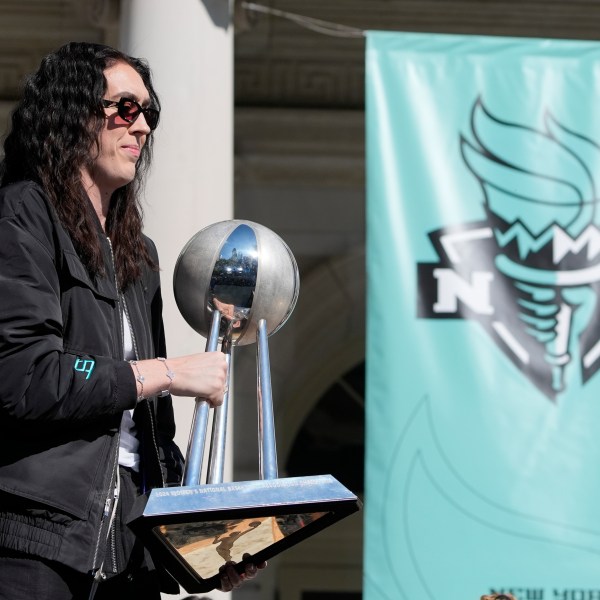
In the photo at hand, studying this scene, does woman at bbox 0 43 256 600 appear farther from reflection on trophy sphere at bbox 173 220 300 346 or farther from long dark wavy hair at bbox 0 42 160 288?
reflection on trophy sphere at bbox 173 220 300 346

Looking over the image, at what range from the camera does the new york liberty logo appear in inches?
178

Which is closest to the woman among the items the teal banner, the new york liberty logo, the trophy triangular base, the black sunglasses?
the black sunglasses

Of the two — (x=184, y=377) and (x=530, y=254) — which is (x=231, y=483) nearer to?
(x=184, y=377)

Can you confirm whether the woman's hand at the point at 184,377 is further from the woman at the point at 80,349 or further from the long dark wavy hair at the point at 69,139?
the long dark wavy hair at the point at 69,139

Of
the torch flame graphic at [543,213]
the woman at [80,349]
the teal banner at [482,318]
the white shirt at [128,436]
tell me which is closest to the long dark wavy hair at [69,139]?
the woman at [80,349]

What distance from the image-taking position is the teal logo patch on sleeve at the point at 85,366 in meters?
2.02

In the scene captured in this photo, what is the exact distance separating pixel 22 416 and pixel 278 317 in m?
0.55

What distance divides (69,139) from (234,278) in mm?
362

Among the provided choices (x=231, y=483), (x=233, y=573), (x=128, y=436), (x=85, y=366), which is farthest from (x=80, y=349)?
(x=233, y=573)

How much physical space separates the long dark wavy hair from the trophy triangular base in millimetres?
463

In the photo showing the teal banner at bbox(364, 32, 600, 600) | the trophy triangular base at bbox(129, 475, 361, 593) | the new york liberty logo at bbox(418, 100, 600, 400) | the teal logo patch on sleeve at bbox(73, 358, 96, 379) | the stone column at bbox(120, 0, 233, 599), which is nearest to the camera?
the trophy triangular base at bbox(129, 475, 361, 593)

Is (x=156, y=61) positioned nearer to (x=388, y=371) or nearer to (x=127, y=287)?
(x=388, y=371)

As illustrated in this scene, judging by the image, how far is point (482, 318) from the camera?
451 cm

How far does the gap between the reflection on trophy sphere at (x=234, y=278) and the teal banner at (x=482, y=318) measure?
2.16 meters
